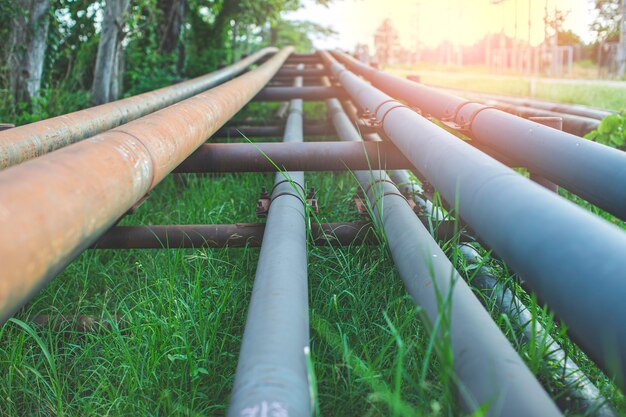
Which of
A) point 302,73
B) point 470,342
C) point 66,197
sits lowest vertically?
point 470,342

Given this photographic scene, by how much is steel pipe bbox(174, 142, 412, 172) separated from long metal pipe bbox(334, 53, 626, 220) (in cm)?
43

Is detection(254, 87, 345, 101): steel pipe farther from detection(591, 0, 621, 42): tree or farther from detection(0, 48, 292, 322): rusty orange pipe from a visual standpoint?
detection(591, 0, 621, 42): tree

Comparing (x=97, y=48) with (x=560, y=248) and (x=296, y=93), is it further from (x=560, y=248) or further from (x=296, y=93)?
(x=560, y=248)

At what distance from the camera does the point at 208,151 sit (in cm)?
286

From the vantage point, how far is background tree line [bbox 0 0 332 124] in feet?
18.4

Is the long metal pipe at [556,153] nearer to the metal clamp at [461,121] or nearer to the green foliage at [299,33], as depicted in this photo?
the metal clamp at [461,121]

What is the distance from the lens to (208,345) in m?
1.92

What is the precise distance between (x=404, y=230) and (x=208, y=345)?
0.81 m

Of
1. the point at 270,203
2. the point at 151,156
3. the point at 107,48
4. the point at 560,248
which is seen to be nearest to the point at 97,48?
the point at 107,48

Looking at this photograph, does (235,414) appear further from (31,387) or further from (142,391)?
(31,387)

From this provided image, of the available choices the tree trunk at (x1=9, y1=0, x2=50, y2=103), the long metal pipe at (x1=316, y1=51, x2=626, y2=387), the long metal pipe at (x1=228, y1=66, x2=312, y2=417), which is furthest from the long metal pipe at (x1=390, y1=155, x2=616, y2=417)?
the tree trunk at (x1=9, y1=0, x2=50, y2=103)

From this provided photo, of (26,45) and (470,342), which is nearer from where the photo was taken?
(470,342)

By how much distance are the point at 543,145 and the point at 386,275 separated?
84 cm

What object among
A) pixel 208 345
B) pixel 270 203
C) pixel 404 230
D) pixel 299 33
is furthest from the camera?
pixel 299 33
